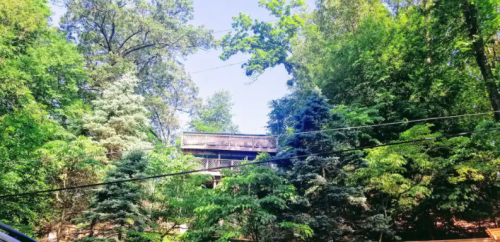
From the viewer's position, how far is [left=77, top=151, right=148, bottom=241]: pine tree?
8.10 meters

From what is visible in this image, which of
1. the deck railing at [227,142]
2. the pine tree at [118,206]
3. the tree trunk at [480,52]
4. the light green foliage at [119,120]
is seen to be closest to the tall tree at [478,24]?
the tree trunk at [480,52]

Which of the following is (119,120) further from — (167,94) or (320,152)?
(320,152)

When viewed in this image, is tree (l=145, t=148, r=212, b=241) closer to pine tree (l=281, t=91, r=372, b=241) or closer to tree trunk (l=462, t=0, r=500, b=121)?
pine tree (l=281, t=91, r=372, b=241)

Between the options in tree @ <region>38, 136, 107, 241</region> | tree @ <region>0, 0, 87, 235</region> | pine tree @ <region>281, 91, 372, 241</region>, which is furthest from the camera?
tree @ <region>38, 136, 107, 241</region>

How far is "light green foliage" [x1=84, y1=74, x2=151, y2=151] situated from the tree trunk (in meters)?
14.4

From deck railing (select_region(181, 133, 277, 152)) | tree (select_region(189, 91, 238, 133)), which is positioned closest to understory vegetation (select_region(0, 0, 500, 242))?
deck railing (select_region(181, 133, 277, 152))

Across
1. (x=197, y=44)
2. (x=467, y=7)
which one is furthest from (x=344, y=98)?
(x=197, y=44)

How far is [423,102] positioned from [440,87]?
91 cm

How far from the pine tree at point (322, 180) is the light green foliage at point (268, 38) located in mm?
12336

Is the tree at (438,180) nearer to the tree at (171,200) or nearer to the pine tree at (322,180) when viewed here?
the pine tree at (322,180)

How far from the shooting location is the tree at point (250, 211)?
24.4ft

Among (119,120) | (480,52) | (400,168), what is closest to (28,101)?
→ (119,120)

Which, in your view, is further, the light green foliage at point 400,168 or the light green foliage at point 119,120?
the light green foliage at point 119,120

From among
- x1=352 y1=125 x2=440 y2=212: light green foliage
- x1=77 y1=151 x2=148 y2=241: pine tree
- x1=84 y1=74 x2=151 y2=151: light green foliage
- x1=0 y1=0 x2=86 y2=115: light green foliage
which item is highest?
x1=0 y1=0 x2=86 y2=115: light green foliage
